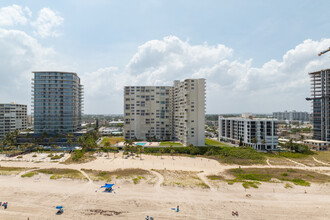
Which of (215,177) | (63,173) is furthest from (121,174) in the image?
(215,177)

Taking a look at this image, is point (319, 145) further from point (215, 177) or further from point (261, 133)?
point (215, 177)

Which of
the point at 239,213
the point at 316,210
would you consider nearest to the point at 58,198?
the point at 239,213

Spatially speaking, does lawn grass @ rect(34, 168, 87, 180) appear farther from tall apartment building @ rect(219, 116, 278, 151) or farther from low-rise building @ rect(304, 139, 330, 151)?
low-rise building @ rect(304, 139, 330, 151)

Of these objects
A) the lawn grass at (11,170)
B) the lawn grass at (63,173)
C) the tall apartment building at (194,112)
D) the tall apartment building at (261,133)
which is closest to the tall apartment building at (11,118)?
the lawn grass at (11,170)

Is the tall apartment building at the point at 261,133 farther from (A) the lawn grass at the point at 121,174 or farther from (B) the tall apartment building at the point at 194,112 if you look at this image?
(A) the lawn grass at the point at 121,174

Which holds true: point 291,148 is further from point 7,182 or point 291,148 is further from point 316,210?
point 7,182

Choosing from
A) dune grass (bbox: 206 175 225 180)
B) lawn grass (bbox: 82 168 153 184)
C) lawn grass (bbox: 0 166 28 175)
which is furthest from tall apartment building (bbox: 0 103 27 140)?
dune grass (bbox: 206 175 225 180)
